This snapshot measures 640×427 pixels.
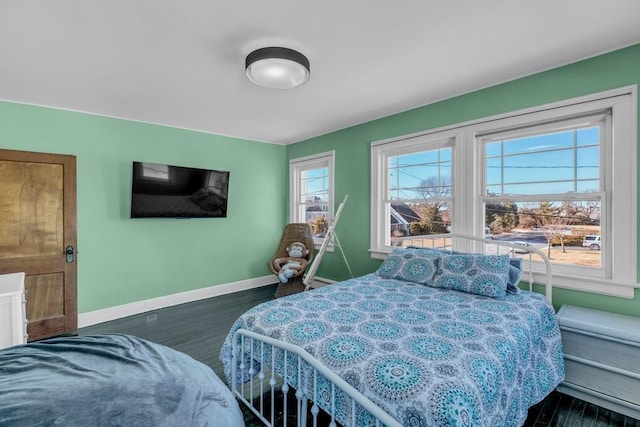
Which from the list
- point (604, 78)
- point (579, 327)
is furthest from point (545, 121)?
point (579, 327)

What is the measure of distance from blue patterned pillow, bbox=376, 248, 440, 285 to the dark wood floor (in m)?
1.09

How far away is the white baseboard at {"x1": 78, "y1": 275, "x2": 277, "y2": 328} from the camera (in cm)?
331

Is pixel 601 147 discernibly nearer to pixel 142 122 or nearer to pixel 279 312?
pixel 279 312

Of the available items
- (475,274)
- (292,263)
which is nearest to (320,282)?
(292,263)

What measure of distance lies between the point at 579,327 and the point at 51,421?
9.00ft

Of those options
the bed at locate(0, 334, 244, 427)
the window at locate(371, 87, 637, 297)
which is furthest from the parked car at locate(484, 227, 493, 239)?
the bed at locate(0, 334, 244, 427)

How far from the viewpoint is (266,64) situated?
201 cm

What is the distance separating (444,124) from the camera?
302 centimetres

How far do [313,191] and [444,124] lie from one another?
7.42 ft

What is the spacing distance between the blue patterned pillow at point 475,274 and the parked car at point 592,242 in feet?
2.01

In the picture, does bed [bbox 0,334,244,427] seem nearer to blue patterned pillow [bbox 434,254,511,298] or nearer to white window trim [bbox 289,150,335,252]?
blue patterned pillow [bbox 434,254,511,298]

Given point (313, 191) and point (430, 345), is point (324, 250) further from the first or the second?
point (430, 345)

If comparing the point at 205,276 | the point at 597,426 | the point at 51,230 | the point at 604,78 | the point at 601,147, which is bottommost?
the point at 597,426

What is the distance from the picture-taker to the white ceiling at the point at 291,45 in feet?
5.40
